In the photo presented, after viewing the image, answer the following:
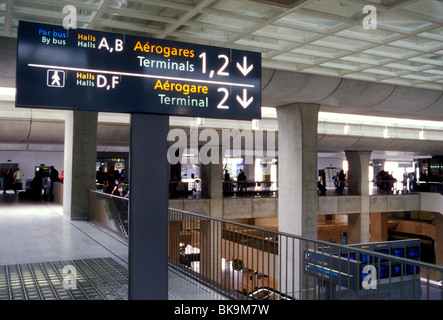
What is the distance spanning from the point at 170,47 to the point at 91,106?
48.2 inches

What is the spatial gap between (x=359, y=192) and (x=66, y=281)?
2683 cm

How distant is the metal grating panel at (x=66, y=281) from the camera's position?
6.21m

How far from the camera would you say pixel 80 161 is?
50.2 ft

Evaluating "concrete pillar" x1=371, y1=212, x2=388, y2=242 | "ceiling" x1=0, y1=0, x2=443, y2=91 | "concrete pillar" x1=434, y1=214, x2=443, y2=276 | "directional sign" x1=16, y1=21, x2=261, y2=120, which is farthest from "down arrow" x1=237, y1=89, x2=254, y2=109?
"concrete pillar" x1=371, y1=212, x2=388, y2=242

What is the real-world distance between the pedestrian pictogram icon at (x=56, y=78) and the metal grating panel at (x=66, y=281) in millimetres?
3187

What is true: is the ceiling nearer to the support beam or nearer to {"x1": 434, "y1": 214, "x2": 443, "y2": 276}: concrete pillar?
the support beam

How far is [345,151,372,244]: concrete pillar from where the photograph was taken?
97.9ft

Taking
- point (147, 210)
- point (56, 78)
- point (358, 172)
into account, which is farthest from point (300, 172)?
point (358, 172)

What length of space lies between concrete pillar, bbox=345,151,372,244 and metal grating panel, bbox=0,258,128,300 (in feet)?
80.6

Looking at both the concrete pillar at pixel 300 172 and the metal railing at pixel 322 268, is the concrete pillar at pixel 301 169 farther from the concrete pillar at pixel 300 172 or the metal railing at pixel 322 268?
the metal railing at pixel 322 268

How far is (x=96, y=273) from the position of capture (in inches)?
298

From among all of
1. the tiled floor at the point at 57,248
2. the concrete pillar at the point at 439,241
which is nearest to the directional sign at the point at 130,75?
the tiled floor at the point at 57,248

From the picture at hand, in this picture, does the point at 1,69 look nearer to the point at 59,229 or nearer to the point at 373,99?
the point at 59,229
